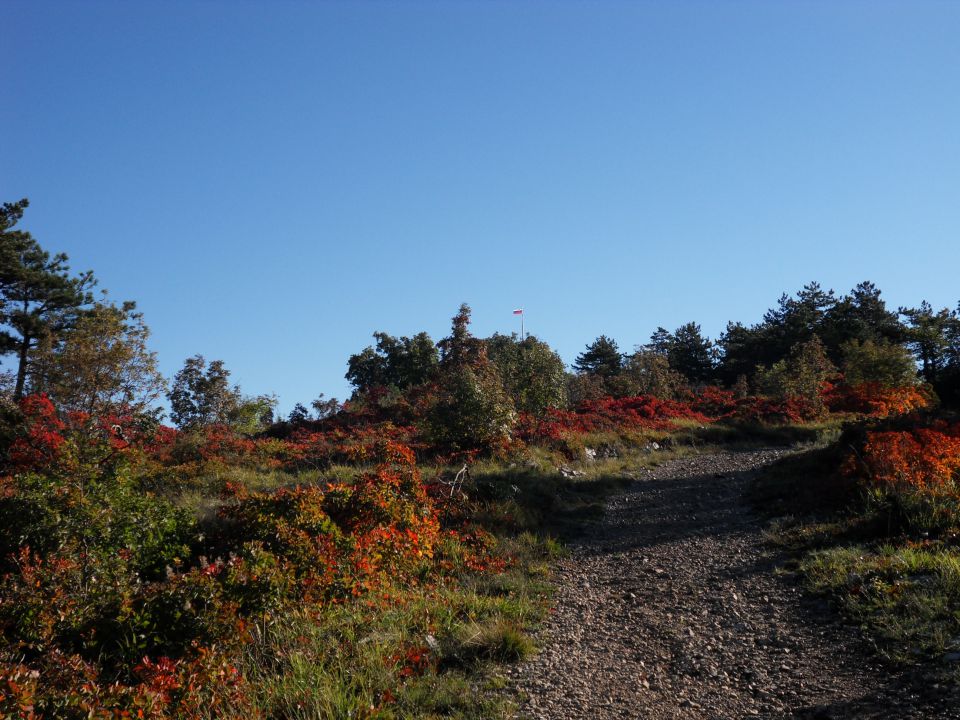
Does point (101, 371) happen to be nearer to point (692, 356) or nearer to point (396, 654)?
point (396, 654)

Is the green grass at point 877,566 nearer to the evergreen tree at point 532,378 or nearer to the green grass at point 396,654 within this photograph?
the green grass at point 396,654

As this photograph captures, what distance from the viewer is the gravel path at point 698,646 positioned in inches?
204

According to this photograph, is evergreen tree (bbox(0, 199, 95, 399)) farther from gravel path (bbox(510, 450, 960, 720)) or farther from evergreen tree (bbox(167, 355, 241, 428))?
gravel path (bbox(510, 450, 960, 720))

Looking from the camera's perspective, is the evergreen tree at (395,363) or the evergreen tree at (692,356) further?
the evergreen tree at (692,356)

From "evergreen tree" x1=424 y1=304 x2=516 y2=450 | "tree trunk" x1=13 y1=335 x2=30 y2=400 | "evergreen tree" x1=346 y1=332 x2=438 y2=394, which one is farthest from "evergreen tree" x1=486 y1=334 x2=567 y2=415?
"tree trunk" x1=13 y1=335 x2=30 y2=400

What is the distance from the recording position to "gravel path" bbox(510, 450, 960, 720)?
5.17 meters

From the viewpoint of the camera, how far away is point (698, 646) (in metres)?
6.55

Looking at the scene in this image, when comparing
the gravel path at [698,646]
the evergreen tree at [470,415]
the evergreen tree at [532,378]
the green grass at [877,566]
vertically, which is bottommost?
the gravel path at [698,646]

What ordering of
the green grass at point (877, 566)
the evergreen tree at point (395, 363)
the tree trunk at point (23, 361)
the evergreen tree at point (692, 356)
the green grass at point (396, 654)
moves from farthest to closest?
the evergreen tree at point (692, 356) < the evergreen tree at point (395, 363) < the tree trunk at point (23, 361) < the green grass at point (877, 566) < the green grass at point (396, 654)

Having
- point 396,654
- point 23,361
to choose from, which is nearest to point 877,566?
point 396,654

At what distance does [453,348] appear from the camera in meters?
24.7

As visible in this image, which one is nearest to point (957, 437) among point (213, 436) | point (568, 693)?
point (568, 693)

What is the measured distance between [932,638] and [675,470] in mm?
12900

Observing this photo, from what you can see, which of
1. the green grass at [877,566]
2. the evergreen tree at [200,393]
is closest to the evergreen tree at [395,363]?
the evergreen tree at [200,393]
